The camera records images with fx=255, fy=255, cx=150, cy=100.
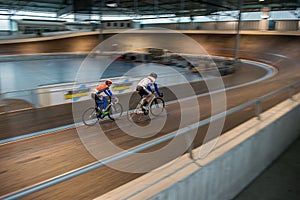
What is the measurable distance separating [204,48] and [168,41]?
585cm

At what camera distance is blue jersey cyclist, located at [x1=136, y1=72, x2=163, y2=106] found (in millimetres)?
8398

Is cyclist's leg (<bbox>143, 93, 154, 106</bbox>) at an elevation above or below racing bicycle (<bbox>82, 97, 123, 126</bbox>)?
above

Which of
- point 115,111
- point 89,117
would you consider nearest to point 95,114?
point 89,117

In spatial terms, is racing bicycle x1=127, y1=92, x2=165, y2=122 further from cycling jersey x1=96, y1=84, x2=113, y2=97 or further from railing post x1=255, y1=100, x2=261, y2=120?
railing post x1=255, y1=100, x2=261, y2=120

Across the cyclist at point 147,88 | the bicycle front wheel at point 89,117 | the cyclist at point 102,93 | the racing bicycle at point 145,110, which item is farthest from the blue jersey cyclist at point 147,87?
the bicycle front wheel at point 89,117

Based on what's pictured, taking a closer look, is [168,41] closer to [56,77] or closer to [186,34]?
[186,34]

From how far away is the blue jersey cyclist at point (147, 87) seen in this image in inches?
331

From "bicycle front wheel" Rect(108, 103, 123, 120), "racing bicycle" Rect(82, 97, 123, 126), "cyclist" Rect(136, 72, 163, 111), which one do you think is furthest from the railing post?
"bicycle front wheel" Rect(108, 103, 123, 120)

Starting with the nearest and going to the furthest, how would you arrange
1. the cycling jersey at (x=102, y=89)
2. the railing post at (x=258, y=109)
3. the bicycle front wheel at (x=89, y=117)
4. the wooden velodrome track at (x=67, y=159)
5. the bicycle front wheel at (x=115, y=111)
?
the wooden velodrome track at (x=67, y=159)
the railing post at (x=258, y=109)
the cycling jersey at (x=102, y=89)
the bicycle front wheel at (x=89, y=117)
the bicycle front wheel at (x=115, y=111)

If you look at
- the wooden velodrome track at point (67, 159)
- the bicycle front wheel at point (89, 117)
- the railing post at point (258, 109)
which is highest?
the railing post at point (258, 109)

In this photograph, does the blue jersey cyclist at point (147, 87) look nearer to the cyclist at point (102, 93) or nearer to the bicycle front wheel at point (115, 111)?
the bicycle front wheel at point (115, 111)

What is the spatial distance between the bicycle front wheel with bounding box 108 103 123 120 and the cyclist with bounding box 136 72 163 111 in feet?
2.84

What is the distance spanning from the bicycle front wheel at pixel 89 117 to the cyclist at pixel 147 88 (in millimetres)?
1607

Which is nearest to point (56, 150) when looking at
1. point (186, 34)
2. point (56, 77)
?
point (56, 77)
